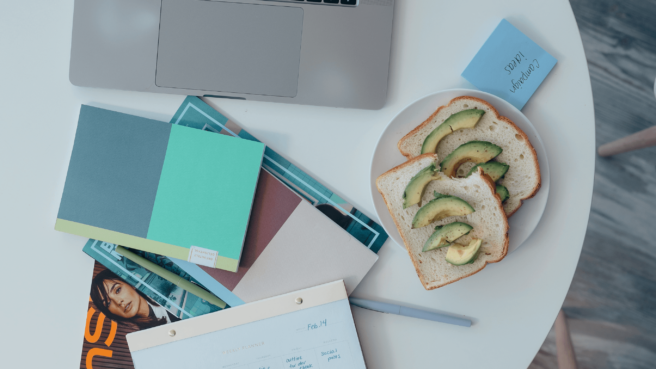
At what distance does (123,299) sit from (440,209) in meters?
0.63

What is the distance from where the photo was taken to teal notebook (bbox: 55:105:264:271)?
0.83m

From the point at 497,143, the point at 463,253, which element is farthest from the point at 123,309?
the point at 497,143

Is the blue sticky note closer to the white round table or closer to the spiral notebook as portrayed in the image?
the white round table

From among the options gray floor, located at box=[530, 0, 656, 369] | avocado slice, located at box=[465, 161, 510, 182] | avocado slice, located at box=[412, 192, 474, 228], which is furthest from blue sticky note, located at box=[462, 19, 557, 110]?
gray floor, located at box=[530, 0, 656, 369]

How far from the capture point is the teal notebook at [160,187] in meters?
0.83

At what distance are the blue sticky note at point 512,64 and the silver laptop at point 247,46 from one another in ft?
0.66

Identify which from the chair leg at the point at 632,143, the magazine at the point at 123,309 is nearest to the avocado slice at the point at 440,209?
the magazine at the point at 123,309

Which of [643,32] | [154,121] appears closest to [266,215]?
[154,121]

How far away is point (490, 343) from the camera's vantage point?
85 centimetres

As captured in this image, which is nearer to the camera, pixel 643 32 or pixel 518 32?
pixel 518 32

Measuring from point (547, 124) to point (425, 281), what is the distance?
0.38 meters

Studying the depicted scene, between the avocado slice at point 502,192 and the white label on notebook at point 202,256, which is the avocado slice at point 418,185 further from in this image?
the white label on notebook at point 202,256

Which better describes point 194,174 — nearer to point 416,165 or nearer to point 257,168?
point 257,168

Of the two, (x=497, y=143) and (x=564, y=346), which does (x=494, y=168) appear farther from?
(x=564, y=346)
